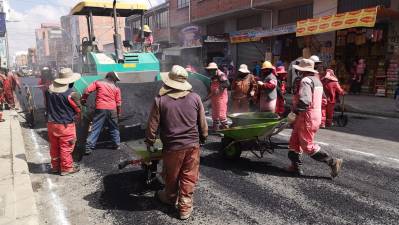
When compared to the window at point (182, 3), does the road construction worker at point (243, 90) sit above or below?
below

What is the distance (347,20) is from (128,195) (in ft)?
35.8

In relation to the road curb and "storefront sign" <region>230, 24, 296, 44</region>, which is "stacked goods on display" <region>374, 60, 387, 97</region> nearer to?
"storefront sign" <region>230, 24, 296, 44</region>

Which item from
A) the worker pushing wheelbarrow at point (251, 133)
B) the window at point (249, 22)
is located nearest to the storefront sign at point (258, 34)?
the window at point (249, 22)

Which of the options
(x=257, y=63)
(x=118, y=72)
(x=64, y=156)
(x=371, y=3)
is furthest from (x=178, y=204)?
(x=257, y=63)

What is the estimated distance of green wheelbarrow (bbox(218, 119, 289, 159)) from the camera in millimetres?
5500

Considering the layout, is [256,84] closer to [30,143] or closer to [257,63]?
[30,143]

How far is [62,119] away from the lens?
18.7 feet

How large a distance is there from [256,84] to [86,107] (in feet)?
12.0

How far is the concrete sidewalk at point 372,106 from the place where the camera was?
37.9 ft

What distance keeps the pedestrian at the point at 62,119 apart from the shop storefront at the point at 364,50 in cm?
1041

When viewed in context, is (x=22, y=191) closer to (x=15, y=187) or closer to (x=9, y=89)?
(x=15, y=187)

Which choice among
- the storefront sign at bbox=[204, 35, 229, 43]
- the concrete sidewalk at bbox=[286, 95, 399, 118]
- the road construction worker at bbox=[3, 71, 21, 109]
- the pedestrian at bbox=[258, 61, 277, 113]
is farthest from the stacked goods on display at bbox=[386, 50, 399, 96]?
the road construction worker at bbox=[3, 71, 21, 109]

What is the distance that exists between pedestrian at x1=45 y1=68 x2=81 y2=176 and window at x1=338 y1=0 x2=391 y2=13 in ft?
43.7

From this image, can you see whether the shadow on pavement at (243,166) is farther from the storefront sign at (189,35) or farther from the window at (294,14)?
the storefront sign at (189,35)
